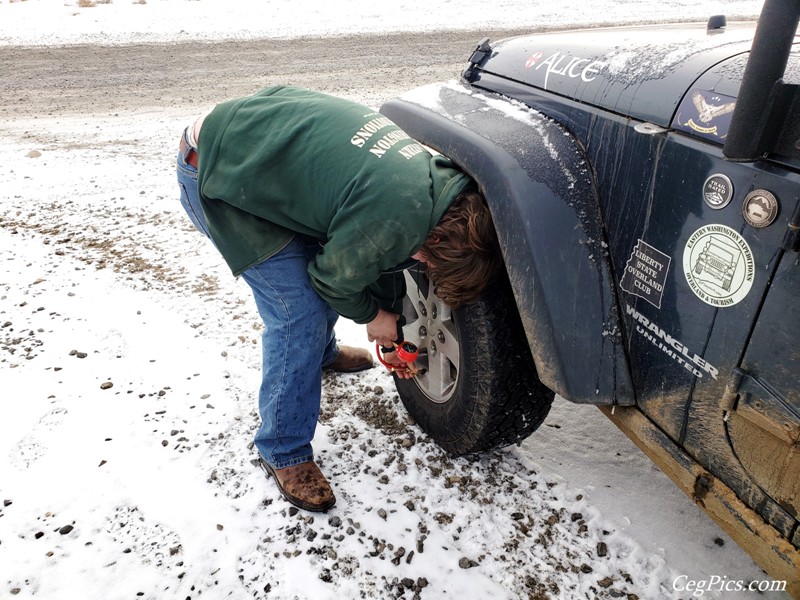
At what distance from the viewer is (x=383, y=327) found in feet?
7.06

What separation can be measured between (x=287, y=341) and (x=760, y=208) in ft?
4.95

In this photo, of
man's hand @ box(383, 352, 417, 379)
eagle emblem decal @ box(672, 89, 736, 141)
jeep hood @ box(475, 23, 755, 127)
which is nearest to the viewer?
eagle emblem decal @ box(672, 89, 736, 141)

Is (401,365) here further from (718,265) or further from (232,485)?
(718,265)

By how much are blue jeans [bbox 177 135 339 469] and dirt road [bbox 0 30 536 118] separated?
605cm

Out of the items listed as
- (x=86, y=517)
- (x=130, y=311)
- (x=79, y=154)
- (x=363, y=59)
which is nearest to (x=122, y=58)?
(x=363, y=59)

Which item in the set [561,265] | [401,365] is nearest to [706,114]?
[561,265]

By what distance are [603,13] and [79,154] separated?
45.7 ft

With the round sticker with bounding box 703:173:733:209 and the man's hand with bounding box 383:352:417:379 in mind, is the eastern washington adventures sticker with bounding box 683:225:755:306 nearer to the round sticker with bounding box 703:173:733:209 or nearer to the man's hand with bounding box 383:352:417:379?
the round sticker with bounding box 703:173:733:209

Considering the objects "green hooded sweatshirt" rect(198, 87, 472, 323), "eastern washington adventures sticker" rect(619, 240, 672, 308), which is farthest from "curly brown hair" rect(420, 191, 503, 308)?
"eastern washington adventures sticker" rect(619, 240, 672, 308)

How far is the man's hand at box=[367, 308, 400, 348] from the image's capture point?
7.02ft

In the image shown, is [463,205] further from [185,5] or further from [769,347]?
[185,5]

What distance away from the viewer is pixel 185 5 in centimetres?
1537

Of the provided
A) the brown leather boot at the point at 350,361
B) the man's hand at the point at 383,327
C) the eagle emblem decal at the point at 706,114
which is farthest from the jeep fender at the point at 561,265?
the brown leather boot at the point at 350,361

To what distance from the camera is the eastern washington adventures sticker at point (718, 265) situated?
1.32 metres
